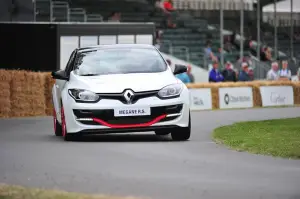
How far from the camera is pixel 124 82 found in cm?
1794

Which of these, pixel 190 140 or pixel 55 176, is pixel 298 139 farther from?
pixel 55 176

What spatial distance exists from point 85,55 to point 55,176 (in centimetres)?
693

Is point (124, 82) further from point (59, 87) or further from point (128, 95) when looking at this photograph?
point (59, 87)

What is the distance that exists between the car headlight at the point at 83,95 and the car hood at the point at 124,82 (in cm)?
7

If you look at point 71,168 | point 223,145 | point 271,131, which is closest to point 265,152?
point 223,145

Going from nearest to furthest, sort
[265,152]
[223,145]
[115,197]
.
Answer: [115,197]
[265,152]
[223,145]

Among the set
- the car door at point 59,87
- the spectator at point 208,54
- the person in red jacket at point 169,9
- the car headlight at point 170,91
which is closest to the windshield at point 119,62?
the car door at point 59,87

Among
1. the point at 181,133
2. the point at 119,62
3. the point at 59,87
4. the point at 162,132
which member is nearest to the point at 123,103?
the point at 181,133

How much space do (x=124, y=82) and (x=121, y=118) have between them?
22.0 inches

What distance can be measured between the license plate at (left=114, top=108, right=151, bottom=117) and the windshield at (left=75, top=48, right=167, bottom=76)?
1111 mm

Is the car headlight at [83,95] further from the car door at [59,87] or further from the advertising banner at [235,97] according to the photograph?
the advertising banner at [235,97]

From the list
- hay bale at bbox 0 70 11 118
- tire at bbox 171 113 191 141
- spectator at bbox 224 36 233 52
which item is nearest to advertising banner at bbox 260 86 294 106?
hay bale at bbox 0 70 11 118

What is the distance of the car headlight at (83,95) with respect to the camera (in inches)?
701

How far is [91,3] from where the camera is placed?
54375 mm
